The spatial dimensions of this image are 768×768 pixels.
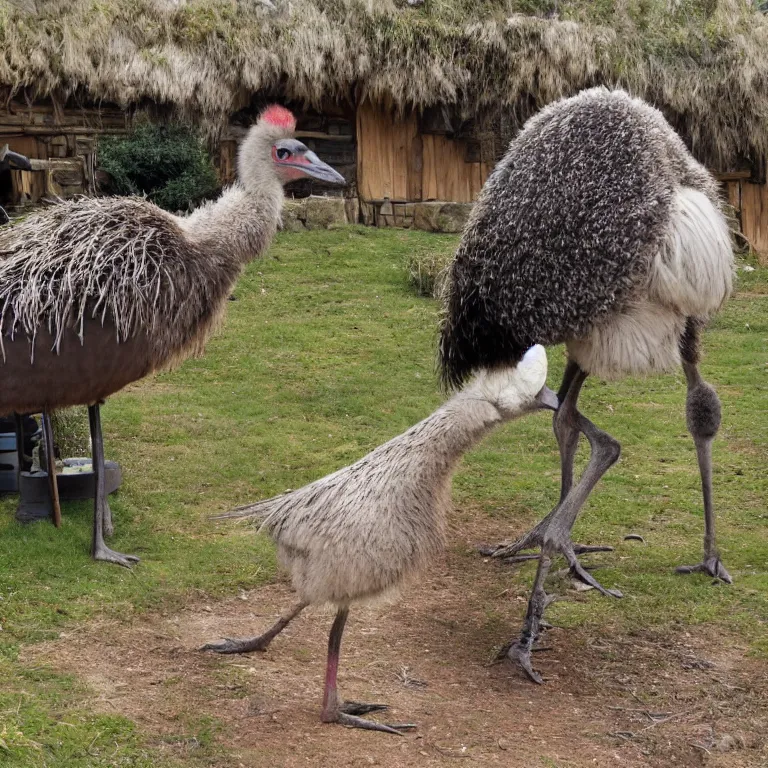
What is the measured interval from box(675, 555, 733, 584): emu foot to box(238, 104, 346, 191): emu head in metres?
3.48

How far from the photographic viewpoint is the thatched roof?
49.9 feet

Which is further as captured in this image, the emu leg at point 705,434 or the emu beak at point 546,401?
the emu leg at point 705,434

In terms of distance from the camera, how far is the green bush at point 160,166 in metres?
15.1

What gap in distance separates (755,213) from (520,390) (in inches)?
570

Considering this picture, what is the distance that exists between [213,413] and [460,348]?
392 centimetres

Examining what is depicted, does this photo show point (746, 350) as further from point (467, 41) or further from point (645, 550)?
point (467, 41)

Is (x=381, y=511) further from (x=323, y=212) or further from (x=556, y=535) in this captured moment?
(x=323, y=212)

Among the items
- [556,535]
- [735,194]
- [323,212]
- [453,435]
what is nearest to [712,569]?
[556,535]

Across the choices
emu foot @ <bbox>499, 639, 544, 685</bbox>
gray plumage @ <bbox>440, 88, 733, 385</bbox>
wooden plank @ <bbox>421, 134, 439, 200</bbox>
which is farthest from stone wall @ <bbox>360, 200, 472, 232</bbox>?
emu foot @ <bbox>499, 639, 544, 685</bbox>

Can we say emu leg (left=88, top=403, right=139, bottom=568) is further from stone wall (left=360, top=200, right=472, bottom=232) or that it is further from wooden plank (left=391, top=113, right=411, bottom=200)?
wooden plank (left=391, top=113, right=411, bottom=200)

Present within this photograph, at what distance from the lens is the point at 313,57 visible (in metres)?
15.7

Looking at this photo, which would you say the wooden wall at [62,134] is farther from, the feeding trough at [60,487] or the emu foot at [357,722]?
the emu foot at [357,722]

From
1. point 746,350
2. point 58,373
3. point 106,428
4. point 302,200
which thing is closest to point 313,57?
point 302,200

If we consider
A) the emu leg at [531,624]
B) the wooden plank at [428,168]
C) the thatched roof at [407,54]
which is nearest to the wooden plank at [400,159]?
the wooden plank at [428,168]
